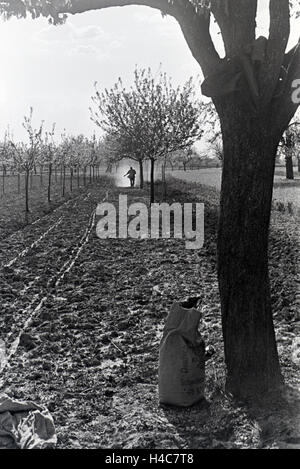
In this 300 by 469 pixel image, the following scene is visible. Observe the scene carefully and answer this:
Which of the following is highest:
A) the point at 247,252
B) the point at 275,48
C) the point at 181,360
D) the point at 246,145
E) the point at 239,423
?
the point at 275,48

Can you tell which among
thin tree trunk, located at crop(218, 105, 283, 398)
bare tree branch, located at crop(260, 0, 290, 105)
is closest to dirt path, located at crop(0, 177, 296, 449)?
thin tree trunk, located at crop(218, 105, 283, 398)

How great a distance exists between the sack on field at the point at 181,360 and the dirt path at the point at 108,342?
0.47 ft

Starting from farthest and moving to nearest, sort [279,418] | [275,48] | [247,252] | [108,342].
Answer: [108,342]
[247,252]
[275,48]
[279,418]

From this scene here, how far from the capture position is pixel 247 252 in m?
4.84

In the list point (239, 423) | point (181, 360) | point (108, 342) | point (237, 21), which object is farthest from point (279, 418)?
point (237, 21)

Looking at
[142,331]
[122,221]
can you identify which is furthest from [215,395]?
[122,221]

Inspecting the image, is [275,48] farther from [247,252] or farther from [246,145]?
[247,252]

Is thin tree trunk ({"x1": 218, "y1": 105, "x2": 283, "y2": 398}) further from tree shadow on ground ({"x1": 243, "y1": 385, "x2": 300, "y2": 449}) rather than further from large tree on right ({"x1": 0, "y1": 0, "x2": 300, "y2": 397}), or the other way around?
tree shadow on ground ({"x1": 243, "y1": 385, "x2": 300, "y2": 449})

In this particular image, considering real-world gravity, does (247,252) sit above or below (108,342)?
above

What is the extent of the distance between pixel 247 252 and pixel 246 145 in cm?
94

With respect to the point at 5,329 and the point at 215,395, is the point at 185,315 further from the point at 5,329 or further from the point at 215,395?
the point at 5,329

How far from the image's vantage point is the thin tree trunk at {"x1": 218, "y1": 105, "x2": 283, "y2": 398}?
15.7ft

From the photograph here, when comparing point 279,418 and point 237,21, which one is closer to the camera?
point 279,418

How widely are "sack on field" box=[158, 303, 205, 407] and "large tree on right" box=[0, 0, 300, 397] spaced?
37 cm
